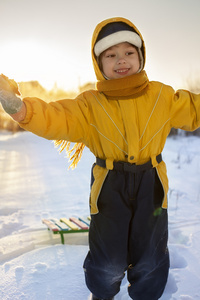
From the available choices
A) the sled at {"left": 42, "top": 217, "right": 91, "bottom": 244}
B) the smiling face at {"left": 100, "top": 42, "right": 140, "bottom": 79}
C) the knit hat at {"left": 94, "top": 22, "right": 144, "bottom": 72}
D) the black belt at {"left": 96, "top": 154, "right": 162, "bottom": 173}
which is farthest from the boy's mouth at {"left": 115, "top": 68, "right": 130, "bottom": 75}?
the sled at {"left": 42, "top": 217, "right": 91, "bottom": 244}

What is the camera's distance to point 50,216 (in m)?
3.38

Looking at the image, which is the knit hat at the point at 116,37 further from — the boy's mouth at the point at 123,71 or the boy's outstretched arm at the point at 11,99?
the boy's outstretched arm at the point at 11,99

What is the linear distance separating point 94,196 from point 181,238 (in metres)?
1.47

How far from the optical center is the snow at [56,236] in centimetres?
195

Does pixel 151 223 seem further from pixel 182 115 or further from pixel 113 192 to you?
pixel 182 115

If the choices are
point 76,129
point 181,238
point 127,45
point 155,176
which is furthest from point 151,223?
point 181,238

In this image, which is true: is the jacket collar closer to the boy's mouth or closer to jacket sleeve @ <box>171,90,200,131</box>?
the boy's mouth

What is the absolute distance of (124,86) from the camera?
1.44 m

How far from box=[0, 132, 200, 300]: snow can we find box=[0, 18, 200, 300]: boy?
18.6 inches

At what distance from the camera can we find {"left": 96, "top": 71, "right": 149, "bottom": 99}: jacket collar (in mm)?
1438

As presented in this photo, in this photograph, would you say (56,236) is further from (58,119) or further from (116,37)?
(116,37)

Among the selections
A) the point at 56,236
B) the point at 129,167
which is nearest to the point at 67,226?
the point at 56,236

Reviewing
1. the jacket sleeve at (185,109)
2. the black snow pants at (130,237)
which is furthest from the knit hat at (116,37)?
the black snow pants at (130,237)

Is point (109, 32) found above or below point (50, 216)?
above
